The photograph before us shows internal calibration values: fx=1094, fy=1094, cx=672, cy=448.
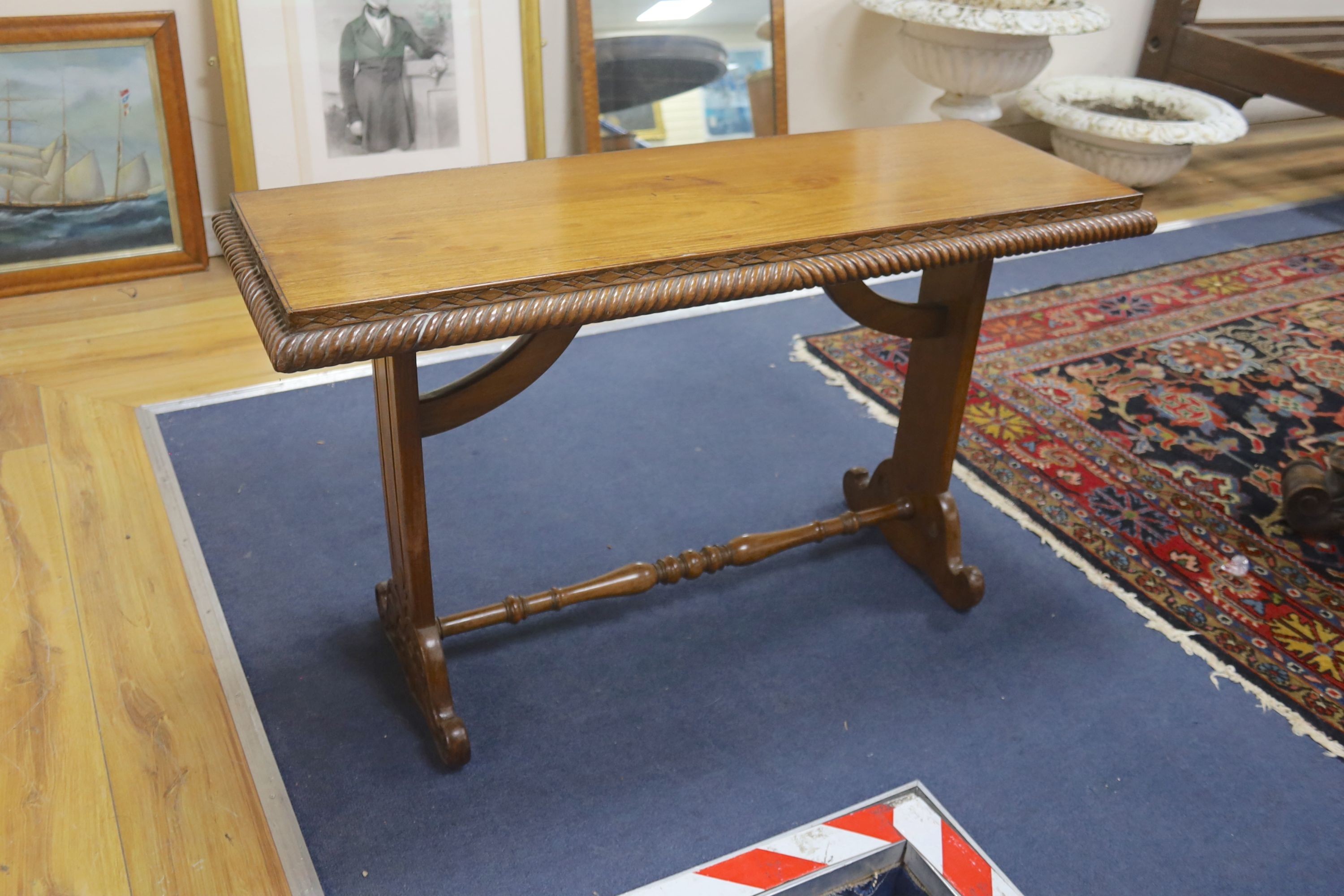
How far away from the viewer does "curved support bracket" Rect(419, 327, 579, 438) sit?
1.63m

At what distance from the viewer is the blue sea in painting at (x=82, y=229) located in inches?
123

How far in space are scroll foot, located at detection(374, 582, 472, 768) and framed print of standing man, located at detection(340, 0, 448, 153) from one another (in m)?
1.99

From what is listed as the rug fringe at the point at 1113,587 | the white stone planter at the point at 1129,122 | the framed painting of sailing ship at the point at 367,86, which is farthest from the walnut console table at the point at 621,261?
the white stone planter at the point at 1129,122

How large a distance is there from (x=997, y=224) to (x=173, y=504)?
5.82 feet

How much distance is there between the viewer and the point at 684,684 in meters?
1.98

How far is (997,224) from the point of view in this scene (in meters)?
Answer: 1.69

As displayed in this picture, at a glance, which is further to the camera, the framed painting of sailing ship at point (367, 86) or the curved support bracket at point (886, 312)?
the framed painting of sailing ship at point (367, 86)

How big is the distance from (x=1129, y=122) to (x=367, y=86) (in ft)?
8.81

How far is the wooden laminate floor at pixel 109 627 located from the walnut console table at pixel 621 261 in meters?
0.36

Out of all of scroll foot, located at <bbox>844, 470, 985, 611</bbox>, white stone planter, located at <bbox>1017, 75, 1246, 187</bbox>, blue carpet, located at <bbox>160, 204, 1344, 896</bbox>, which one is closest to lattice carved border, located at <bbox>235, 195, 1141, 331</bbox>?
scroll foot, located at <bbox>844, 470, 985, 611</bbox>

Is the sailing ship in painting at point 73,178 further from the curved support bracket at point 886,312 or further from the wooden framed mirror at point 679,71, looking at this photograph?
the curved support bracket at point 886,312

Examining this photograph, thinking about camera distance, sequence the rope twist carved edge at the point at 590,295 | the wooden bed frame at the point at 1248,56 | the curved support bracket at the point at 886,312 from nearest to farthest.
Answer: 1. the rope twist carved edge at the point at 590,295
2. the curved support bracket at the point at 886,312
3. the wooden bed frame at the point at 1248,56

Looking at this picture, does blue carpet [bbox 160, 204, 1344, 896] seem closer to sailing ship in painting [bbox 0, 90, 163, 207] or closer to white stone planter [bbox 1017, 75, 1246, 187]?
sailing ship in painting [bbox 0, 90, 163, 207]

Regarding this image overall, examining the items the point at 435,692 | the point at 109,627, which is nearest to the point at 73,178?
the point at 109,627
